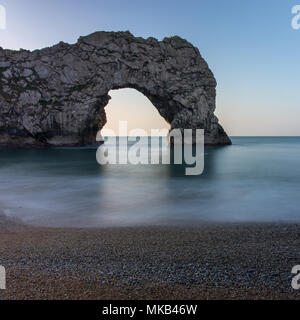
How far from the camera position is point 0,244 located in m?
6.14

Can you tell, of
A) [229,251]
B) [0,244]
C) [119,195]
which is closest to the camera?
[229,251]

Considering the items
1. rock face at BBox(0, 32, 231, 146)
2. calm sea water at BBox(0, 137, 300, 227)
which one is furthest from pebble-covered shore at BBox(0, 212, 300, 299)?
rock face at BBox(0, 32, 231, 146)

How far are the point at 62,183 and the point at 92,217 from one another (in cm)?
839

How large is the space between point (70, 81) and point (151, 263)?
4987 cm

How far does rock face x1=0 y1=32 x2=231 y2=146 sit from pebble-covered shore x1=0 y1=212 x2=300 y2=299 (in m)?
45.0

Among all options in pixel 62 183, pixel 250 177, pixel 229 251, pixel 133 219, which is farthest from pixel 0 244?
pixel 250 177

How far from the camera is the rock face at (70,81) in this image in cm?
4853

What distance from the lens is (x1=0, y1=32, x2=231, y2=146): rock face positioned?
4853cm

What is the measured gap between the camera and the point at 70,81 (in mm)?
50031

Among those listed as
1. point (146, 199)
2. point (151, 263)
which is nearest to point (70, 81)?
point (146, 199)

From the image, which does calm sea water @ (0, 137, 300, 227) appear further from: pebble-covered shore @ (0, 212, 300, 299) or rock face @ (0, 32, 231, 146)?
rock face @ (0, 32, 231, 146)

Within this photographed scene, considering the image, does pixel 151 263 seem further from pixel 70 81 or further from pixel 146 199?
pixel 70 81
